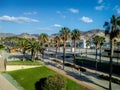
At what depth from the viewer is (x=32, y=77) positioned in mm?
60125

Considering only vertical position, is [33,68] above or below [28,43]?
below

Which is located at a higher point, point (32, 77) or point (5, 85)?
point (32, 77)

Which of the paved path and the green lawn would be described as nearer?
the green lawn

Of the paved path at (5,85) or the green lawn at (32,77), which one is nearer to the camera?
the green lawn at (32,77)

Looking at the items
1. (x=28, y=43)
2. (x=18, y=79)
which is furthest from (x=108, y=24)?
(x=28, y=43)

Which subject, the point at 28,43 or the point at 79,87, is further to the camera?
the point at 28,43

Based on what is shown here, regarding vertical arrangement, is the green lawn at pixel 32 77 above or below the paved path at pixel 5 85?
above

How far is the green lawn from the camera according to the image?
1961 inches

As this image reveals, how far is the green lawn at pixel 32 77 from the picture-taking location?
49819mm

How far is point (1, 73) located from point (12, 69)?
4.25m

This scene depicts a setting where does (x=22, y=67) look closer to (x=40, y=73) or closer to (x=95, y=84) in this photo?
(x=40, y=73)

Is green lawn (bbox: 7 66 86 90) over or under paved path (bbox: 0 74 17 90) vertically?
over

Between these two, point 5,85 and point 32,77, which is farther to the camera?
point 32,77

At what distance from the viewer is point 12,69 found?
70312 millimetres
